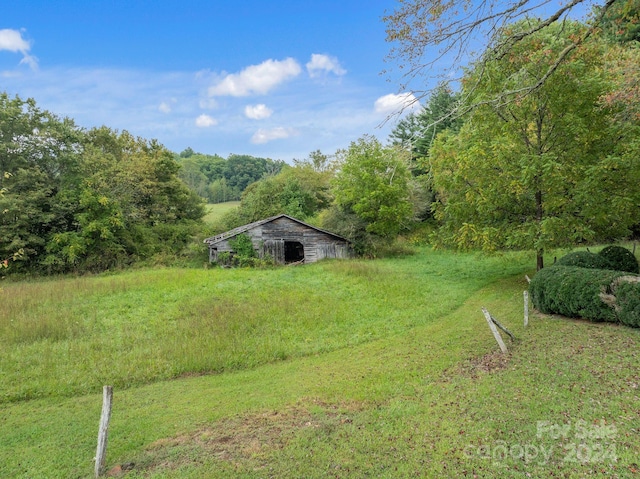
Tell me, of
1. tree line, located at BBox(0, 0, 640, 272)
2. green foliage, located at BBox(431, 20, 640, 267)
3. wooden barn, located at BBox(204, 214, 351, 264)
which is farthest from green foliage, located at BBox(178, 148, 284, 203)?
green foliage, located at BBox(431, 20, 640, 267)

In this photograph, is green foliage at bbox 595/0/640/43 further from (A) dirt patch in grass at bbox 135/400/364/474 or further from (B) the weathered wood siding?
(B) the weathered wood siding

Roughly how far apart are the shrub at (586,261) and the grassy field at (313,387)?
6.60ft

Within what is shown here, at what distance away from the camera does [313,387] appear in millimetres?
7016

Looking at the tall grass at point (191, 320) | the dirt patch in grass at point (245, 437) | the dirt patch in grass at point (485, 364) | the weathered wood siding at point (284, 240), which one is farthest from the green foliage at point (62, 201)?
the dirt patch in grass at point (485, 364)

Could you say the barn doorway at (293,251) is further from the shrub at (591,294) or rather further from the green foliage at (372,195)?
the shrub at (591,294)

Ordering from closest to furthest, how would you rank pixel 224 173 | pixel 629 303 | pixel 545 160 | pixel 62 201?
pixel 629 303
pixel 545 160
pixel 62 201
pixel 224 173

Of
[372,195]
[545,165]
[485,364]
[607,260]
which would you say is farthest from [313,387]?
[372,195]

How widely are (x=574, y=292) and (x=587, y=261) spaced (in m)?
3.17

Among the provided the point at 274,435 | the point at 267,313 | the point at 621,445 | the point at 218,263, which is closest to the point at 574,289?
the point at 621,445

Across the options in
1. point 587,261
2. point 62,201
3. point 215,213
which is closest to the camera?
point 587,261

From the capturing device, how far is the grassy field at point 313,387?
4227 millimetres

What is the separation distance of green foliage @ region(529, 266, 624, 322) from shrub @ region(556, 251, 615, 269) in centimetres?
138

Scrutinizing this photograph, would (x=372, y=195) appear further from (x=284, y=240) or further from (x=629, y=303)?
(x=629, y=303)

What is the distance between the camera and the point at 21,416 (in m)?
6.59
